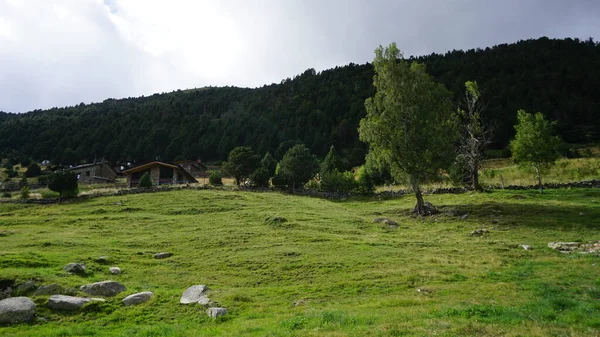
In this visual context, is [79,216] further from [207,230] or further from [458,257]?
[458,257]

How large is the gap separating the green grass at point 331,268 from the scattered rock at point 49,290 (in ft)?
1.68

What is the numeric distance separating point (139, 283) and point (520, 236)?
25.8 m

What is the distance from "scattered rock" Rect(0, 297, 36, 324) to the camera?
44.4 feet

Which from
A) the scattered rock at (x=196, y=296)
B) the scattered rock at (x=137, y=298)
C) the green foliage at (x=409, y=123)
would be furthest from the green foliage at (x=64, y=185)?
the scattered rock at (x=196, y=296)

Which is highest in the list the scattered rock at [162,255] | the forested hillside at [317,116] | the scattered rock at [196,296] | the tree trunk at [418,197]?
the forested hillside at [317,116]

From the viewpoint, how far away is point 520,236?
26.4m

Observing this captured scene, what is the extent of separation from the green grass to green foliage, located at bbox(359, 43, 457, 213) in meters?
5.21

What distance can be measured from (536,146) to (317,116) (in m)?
117

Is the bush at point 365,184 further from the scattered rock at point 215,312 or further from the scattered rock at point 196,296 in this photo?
the scattered rock at point 215,312

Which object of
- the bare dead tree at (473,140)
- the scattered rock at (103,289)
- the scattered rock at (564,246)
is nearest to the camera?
the scattered rock at (103,289)

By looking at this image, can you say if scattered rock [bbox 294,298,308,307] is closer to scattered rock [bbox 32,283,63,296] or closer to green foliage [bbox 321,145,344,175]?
scattered rock [bbox 32,283,63,296]

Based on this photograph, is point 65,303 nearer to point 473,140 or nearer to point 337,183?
point 473,140

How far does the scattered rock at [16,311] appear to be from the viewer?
1354cm

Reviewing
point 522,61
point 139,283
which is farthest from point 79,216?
point 522,61
